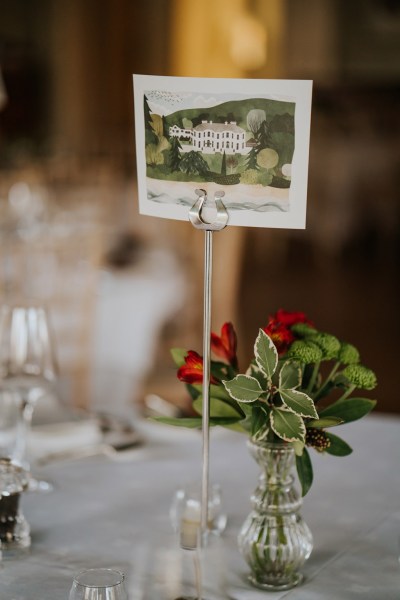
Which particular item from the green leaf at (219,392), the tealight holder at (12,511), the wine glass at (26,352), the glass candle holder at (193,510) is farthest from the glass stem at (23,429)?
the green leaf at (219,392)

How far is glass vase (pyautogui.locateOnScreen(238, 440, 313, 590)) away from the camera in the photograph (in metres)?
1.10

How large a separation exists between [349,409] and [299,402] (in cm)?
11

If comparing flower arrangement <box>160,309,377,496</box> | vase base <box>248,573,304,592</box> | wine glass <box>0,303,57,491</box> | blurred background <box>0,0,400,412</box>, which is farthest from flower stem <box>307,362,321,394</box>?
blurred background <box>0,0,400,412</box>

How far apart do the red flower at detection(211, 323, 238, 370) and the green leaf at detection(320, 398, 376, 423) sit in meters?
0.13

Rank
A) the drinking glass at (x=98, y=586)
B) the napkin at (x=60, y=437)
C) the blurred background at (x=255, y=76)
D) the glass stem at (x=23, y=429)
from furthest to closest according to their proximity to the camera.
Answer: the blurred background at (x=255, y=76) → the napkin at (x=60, y=437) → the glass stem at (x=23, y=429) → the drinking glass at (x=98, y=586)

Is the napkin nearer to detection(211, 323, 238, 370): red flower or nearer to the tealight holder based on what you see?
the tealight holder

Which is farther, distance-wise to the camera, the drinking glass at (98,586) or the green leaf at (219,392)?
the green leaf at (219,392)

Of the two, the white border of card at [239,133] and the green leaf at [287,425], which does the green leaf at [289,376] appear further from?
the white border of card at [239,133]

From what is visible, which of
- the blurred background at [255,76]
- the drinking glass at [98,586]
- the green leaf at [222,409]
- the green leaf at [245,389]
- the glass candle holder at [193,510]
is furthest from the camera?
the blurred background at [255,76]

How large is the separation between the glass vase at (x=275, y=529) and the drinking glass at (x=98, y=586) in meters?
0.20

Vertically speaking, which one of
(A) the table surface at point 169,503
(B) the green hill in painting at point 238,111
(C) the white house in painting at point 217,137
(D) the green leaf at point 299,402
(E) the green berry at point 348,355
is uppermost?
(B) the green hill in painting at point 238,111

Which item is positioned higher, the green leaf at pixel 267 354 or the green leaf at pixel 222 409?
the green leaf at pixel 267 354

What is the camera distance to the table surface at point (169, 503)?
1.12m

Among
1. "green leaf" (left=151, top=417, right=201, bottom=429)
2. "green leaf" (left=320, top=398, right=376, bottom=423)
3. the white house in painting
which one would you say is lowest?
"green leaf" (left=151, top=417, right=201, bottom=429)
